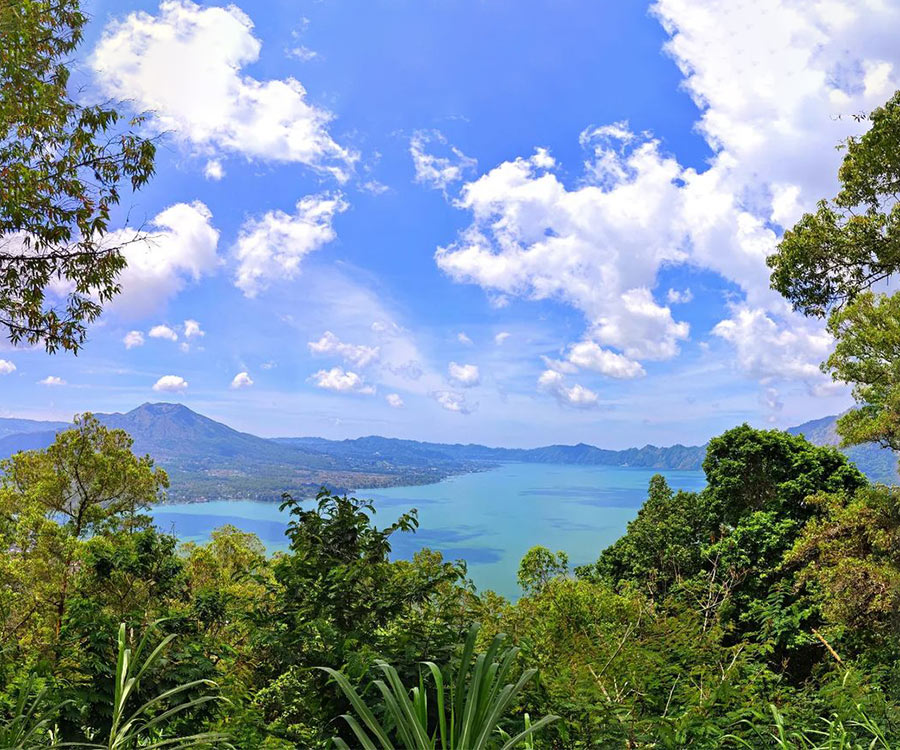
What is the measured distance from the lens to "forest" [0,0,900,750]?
2.04 meters

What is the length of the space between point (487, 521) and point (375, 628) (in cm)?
12838

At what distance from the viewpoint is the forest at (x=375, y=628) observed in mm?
2043

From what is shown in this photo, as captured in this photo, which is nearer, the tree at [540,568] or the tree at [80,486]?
the tree at [80,486]

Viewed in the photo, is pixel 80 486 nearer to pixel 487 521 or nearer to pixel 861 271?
pixel 861 271

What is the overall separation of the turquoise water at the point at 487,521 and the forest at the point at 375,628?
173 ft

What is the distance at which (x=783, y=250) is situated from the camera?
8.78 m

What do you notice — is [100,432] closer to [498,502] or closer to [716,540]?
[716,540]

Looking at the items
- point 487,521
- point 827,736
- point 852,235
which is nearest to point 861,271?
point 852,235

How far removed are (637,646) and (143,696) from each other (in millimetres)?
3157

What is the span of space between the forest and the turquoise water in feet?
173

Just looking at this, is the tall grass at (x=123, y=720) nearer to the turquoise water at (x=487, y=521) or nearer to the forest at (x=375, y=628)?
the forest at (x=375, y=628)

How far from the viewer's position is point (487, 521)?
12619 centimetres

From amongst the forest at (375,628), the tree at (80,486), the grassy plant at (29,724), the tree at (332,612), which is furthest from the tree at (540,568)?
the grassy plant at (29,724)

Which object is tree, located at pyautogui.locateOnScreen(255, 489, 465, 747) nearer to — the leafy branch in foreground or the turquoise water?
the leafy branch in foreground
